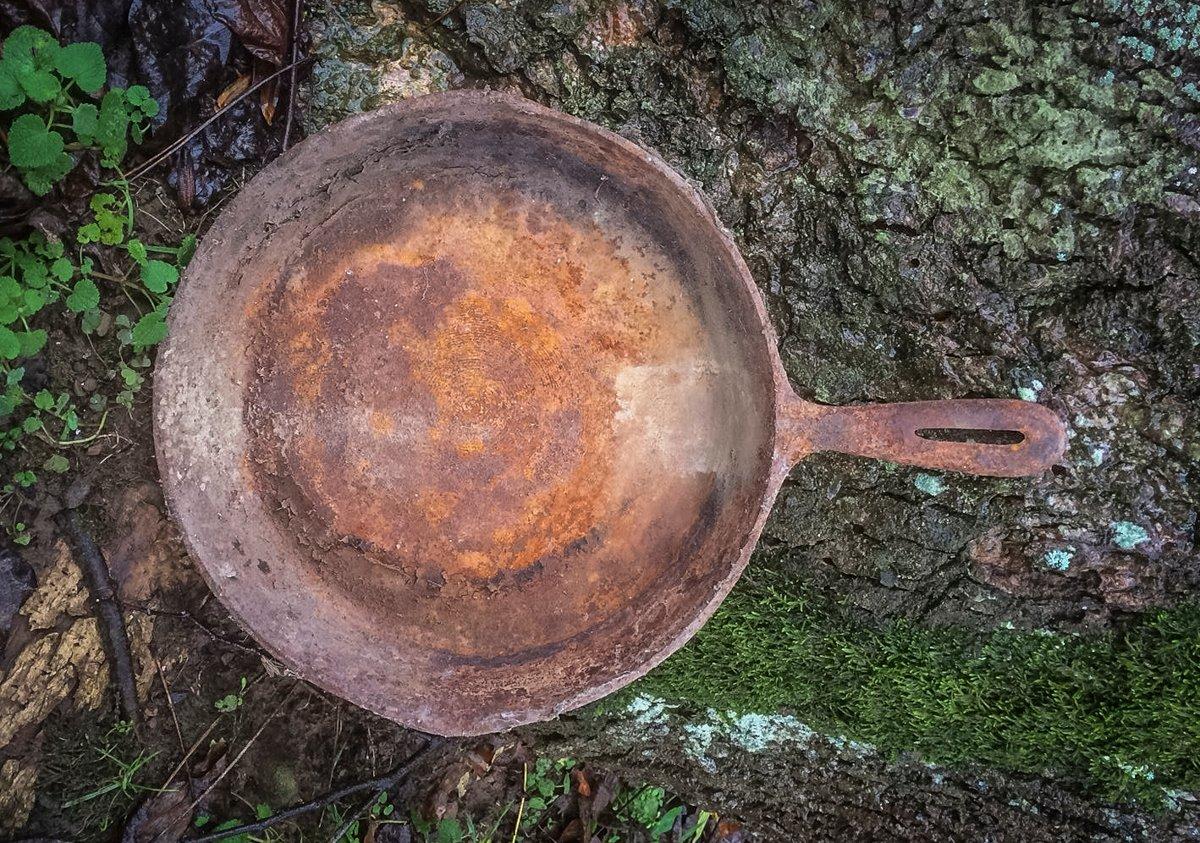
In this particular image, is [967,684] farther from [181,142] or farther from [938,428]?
[181,142]

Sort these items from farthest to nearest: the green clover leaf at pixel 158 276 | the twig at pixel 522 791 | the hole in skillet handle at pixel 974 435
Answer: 1. the twig at pixel 522 791
2. the green clover leaf at pixel 158 276
3. the hole in skillet handle at pixel 974 435

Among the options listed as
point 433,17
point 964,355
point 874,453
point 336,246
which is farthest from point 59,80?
point 964,355

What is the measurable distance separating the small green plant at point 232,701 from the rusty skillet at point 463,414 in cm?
58

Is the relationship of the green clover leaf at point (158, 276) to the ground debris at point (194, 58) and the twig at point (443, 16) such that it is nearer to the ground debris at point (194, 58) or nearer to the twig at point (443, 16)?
the ground debris at point (194, 58)

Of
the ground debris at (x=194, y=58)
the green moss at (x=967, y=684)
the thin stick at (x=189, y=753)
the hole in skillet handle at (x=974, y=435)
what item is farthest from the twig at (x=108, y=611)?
the hole in skillet handle at (x=974, y=435)

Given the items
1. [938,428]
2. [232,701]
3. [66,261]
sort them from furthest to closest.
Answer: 1. [232,701]
2. [66,261]
3. [938,428]

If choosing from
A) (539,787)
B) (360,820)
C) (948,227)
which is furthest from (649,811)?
(948,227)

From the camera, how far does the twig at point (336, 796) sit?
77.4 inches

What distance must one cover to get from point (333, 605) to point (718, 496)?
31.7 inches

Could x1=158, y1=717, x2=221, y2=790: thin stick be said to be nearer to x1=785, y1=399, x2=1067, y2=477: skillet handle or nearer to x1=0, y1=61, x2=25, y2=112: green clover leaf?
x1=0, y1=61, x2=25, y2=112: green clover leaf

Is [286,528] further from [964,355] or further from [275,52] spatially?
[964,355]

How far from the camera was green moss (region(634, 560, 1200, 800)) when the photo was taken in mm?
1628

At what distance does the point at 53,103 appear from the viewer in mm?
1685

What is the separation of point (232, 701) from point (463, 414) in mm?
969
